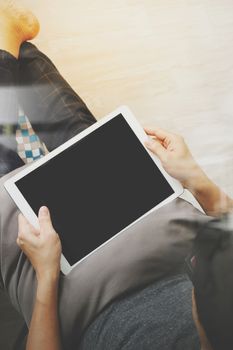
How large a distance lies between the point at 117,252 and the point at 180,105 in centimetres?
74

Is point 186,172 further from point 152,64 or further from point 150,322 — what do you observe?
point 152,64

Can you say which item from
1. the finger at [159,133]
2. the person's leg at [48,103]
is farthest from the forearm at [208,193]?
the person's leg at [48,103]

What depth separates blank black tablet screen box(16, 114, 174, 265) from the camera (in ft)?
2.72

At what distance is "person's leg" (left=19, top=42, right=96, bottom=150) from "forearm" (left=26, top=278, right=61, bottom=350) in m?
0.38

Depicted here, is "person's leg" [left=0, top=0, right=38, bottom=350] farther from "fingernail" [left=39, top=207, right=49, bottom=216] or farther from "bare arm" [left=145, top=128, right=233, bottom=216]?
"bare arm" [left=145, top=128, right=233, bottom=216]

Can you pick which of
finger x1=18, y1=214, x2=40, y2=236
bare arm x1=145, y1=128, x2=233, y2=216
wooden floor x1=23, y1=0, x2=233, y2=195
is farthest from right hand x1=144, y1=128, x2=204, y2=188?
wooden floor x1=23, y1=0, x2=233, y2=195

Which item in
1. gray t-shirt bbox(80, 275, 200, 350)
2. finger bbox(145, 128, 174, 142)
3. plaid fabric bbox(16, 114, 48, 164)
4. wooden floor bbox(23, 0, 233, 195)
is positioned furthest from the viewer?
wooden floor bbox(23, 0, 233, 195)

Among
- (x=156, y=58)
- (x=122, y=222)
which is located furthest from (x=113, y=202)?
(x=156, y=58)

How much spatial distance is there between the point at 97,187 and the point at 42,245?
0.17 metres

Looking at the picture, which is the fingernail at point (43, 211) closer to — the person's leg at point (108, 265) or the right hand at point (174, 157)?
the person's leg at point (108, 265)

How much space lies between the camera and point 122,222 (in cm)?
85

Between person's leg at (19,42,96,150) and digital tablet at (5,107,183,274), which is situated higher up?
person's leg at (19,42,96,150)

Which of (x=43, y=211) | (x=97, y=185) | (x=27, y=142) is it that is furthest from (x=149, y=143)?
(x=27, y=142)

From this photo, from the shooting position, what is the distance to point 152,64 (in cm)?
137
